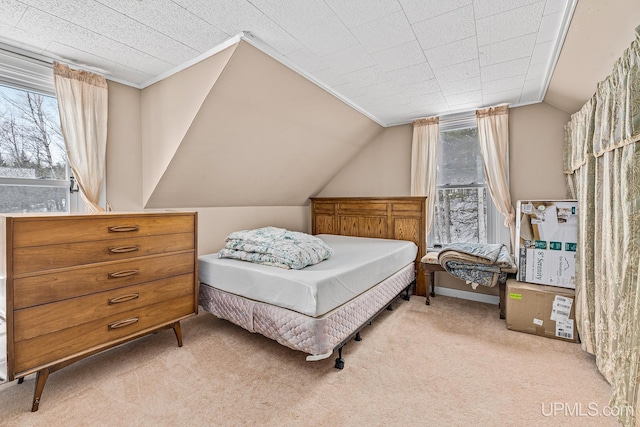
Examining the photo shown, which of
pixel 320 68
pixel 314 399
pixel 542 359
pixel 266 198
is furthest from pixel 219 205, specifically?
pixel 542 359

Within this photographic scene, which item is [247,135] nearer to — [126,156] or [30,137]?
[126,156]

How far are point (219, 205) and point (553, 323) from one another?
11.7 feet

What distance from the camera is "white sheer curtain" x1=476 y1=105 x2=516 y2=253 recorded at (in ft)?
11.0

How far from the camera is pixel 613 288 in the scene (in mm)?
1629

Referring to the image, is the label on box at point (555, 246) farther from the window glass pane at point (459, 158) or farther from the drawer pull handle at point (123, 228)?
the drawer pull handle at point (123, 228)

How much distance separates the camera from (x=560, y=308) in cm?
246

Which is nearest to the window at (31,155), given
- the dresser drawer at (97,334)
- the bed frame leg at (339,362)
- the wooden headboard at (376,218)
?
the dresser drawer at (97,334)

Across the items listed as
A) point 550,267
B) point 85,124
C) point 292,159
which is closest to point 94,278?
point 85,124

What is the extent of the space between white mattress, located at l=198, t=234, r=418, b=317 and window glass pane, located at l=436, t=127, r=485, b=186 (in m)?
1.53

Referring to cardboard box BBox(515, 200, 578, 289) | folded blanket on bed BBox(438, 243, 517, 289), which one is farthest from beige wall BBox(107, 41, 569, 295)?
cardboard box BBox(515, 200, 578, 289)

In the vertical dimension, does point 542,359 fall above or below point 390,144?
below

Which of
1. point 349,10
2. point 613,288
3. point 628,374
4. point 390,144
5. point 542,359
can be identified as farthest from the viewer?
point 390,144

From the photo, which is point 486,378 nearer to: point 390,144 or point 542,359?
→ point 542,359

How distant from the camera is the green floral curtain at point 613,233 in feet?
4.52
